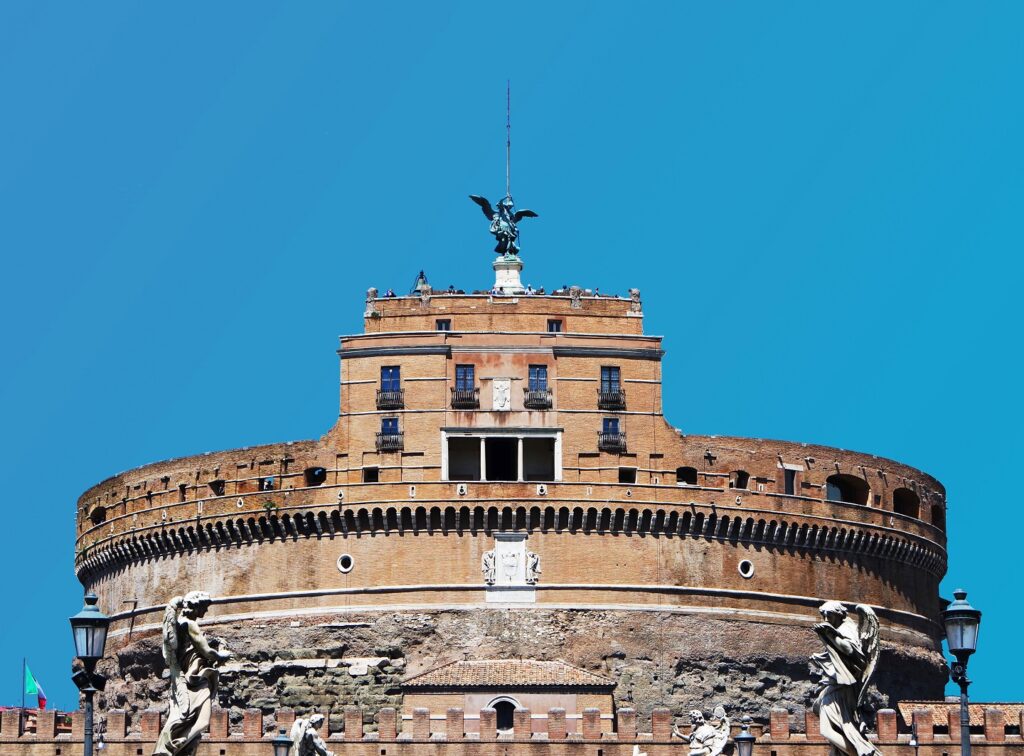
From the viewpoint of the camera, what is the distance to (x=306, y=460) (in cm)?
8650

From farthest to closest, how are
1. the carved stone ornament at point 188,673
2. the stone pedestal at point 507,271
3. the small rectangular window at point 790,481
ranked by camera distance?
the stone pedestal at point 507,271, the small rectangular window at point 790,481, the carved stone ornament at point 188,673

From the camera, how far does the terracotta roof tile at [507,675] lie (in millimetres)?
81438

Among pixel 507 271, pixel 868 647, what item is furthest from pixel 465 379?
pixel 868 647

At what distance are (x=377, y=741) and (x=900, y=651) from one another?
21892mm

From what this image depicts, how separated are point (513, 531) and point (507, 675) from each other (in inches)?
209

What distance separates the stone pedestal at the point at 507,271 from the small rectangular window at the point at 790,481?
11763 mm

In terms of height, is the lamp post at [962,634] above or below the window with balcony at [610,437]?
below

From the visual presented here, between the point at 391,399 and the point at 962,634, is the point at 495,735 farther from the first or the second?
the point at 962,634

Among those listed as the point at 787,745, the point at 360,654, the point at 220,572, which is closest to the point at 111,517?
the point at 220,572

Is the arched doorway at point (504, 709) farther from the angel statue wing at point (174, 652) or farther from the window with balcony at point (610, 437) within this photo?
the angel statue wing at point (174, 652)

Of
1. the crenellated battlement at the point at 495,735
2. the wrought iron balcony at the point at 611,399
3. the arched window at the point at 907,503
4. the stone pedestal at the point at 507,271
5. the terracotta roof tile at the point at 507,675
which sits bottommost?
the crenellated battlement at the point at 495,735

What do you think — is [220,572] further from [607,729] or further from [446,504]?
[607,729]

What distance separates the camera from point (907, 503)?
92312 millimetres

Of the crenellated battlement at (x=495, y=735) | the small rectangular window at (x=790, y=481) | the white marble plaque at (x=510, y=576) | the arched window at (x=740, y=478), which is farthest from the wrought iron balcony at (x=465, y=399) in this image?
the crenellated battlement at (x=495, y=735)
